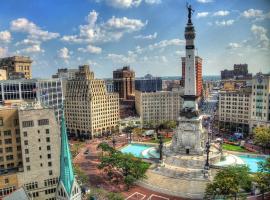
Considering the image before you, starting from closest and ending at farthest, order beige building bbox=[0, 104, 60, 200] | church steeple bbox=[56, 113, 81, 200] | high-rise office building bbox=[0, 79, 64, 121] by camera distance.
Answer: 1. church steeple bbox=[56, 113, 81, 200]
2. beige building bbox=[0, 104, 60, 200]
3. high-rise office building bbox=[0, 79, 64, 121]

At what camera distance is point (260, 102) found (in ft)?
299

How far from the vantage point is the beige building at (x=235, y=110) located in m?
98.2

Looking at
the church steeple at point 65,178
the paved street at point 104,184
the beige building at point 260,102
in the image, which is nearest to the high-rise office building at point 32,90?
the paved street at point 104,184

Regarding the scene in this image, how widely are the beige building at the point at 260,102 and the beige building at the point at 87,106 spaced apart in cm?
5152

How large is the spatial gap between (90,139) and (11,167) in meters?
51.4

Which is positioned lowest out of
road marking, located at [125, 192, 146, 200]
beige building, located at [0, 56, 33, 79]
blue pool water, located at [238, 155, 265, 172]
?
road marking, located at [125, 192, 146, 200]

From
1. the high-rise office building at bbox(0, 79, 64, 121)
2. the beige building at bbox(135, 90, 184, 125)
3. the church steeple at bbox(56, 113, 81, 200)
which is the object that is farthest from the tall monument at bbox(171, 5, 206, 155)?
Result: the beige building at bbox(135, 90, 184, 125)

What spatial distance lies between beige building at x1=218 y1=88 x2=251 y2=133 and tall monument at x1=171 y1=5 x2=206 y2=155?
3377 cm

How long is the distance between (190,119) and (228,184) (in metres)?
29.7

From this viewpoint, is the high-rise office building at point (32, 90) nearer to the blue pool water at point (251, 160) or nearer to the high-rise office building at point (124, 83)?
the blue pool water at point (251, 160)

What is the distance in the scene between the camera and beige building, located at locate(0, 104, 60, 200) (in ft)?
148

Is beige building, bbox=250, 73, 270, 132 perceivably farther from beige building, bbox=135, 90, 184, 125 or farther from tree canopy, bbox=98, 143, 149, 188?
tree canopy, bbox=98, 143, 149, 188

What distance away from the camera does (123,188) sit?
5359 centimetres

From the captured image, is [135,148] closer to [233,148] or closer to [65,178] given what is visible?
[233,148]
